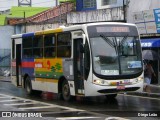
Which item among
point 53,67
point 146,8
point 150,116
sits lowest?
point 150,116

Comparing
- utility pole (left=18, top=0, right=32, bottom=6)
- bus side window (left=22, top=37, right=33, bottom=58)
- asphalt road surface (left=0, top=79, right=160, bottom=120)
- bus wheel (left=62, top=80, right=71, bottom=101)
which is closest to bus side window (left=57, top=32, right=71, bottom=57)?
bus wheel (left=62, top=80, right=71, bottom=101)

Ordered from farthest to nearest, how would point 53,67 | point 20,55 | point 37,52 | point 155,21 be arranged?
point 155,21, point 20,55, point 37,52, point 53,67

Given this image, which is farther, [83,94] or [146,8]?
[146,8]

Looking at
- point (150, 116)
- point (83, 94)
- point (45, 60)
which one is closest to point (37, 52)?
point (45, 60)

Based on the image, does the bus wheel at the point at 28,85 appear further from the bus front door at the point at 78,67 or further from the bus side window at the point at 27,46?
the bus front door at the point at 78,67

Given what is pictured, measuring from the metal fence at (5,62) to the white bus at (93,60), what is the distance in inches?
974

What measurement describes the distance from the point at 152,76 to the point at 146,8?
425 cm

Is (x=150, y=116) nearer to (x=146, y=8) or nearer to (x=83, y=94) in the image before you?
(x=83, y=94)

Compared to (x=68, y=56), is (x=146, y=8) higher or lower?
higher

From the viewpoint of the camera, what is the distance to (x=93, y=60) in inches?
594

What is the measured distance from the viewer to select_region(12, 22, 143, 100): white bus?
1509 cm

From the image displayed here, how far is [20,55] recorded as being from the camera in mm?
21641

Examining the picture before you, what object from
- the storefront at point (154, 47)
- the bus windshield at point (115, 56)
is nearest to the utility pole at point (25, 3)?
the storefront at point (154, 47)

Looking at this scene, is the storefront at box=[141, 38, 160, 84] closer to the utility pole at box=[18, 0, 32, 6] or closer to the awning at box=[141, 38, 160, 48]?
the awning at box=[141, 38, 160, 48]
